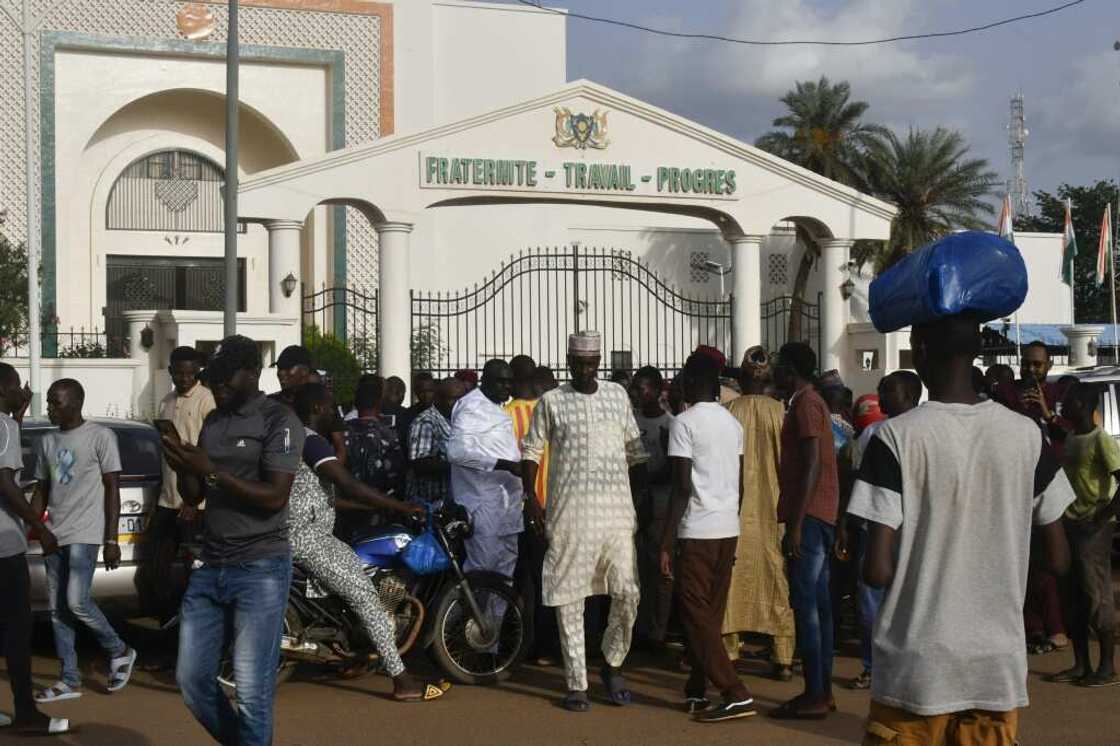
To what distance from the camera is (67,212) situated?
1232 inches

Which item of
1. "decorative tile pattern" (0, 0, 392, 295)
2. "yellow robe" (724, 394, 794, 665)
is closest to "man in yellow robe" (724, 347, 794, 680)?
"yellow robe" (724, 394, 794, 665)

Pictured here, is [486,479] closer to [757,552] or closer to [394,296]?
[757,552]

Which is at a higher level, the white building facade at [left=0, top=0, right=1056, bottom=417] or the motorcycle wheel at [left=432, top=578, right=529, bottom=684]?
the white building facade at [left=0, top=0, right=1056, bottom=417]

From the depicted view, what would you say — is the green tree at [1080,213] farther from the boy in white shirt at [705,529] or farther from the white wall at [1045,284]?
the boy in white shirt at [705,529]

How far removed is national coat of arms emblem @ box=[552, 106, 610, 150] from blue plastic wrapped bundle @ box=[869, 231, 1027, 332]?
16.6 meters

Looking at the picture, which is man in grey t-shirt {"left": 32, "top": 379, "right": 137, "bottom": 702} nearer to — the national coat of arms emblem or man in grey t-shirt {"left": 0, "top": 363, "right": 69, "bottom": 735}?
man in grey t-shirt {"left": 0, "top": 363, "right": 69, "bottom": 735}

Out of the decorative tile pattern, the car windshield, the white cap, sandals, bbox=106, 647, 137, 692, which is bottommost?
sandals, bbox=106, 647, 137, 692

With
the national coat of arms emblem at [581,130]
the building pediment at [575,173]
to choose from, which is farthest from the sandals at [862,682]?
the national coat of arms emblem at [581,130]

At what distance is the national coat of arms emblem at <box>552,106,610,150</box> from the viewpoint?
67.5 ft

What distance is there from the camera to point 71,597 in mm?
7949

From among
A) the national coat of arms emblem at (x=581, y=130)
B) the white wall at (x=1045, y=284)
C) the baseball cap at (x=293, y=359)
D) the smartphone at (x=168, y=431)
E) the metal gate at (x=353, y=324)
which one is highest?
the national coat of arms emblem at (x=581, y=130)

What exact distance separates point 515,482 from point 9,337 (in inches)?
807

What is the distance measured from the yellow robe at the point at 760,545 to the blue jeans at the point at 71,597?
3.48m

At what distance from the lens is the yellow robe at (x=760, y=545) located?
27.4 feet
